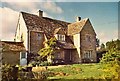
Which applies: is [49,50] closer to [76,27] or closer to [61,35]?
[61,35]

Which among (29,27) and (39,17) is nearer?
(29,27)

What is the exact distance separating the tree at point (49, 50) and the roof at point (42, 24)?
100 cm

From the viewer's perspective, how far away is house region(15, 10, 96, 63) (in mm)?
18047

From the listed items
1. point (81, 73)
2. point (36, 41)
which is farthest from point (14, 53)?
point (81, 73)

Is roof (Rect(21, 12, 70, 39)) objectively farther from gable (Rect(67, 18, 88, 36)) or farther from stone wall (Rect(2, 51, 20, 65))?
stone wall (Rect(2, 51, 20, 65))

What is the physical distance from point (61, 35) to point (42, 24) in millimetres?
→ 1945

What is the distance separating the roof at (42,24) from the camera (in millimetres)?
18250

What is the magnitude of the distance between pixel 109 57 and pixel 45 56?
9283 mm

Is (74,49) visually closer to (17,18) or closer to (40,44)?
(40,44)

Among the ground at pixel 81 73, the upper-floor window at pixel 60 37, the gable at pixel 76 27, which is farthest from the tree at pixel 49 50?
the ground at pixel 81 73

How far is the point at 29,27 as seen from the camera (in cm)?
1780

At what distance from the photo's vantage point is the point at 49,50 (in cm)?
1739

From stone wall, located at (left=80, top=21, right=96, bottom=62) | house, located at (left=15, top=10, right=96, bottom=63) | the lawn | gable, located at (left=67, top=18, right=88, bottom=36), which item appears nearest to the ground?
the lawn

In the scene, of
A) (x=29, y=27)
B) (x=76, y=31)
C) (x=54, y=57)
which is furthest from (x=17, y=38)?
(x=76, y=31)
